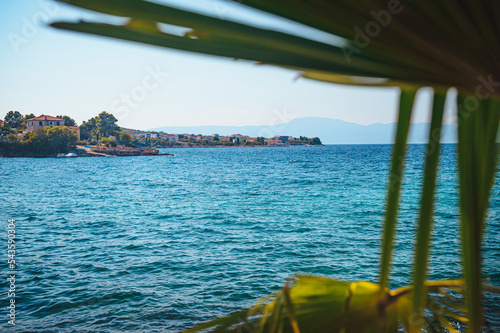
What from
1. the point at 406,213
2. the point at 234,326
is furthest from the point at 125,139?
the point at 234,326

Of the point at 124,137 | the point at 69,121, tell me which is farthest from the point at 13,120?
the point at 124,137

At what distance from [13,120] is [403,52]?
11871cm

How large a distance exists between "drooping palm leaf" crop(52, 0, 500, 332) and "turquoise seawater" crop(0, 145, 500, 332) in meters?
0.52

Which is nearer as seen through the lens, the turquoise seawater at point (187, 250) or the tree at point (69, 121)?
the turquoise seawater at point (187, 250)

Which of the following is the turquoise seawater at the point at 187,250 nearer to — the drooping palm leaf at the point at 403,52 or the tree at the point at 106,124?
the drooping palm leaf at the point at 403,52

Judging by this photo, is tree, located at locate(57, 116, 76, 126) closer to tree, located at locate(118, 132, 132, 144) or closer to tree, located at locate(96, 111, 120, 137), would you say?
tree, located at locate(96, 111, 120, 137)

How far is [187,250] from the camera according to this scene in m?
20.2

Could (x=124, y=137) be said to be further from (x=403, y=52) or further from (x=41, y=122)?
(x=403, y=52)

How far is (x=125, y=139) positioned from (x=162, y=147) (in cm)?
4243

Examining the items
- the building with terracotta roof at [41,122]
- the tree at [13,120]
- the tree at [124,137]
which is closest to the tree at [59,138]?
the building with terracotta roof at [41,122]

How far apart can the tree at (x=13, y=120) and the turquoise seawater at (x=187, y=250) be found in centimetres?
6627

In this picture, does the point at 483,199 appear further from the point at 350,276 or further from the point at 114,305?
the point at 350,276

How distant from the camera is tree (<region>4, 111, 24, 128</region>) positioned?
9788 cm

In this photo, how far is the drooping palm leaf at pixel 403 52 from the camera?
1.21 ft
